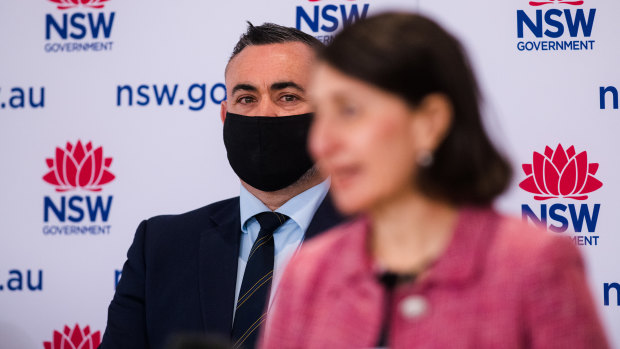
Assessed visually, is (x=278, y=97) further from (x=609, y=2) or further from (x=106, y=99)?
(x=609, y=2)

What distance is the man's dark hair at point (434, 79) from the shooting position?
0.73 m

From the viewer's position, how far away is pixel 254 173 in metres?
1.79

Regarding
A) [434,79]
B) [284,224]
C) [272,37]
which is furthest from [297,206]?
[434,79]

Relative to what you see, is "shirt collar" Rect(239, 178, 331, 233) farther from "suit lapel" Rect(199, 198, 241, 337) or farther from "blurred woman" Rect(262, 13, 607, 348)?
"blurred woman" Rect(262, 13, 607, 348)

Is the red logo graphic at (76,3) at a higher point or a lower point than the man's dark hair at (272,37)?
higher

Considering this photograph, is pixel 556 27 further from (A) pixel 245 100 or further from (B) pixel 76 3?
(B) pixel 76 3

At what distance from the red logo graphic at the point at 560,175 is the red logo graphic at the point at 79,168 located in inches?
52.7

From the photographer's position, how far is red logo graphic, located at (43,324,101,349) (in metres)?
2.46

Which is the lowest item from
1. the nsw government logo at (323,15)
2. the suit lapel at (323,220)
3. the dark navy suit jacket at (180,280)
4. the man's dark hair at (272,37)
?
the dark navy suit jacket at (180,280)

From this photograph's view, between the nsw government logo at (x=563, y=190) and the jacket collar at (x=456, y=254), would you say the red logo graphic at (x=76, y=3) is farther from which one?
the jacket collar at (x=456, y=254)

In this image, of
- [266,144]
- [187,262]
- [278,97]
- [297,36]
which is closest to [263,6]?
[297,36]

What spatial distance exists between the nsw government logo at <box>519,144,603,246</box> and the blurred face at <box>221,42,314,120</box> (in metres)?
0.80

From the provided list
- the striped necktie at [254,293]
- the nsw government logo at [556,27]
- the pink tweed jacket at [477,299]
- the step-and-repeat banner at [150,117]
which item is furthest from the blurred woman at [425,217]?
the nsw government logo at [556,27]

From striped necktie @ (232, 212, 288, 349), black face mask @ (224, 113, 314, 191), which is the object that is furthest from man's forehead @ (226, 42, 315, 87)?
striped necktie @ (232, 212, 288, 349)
